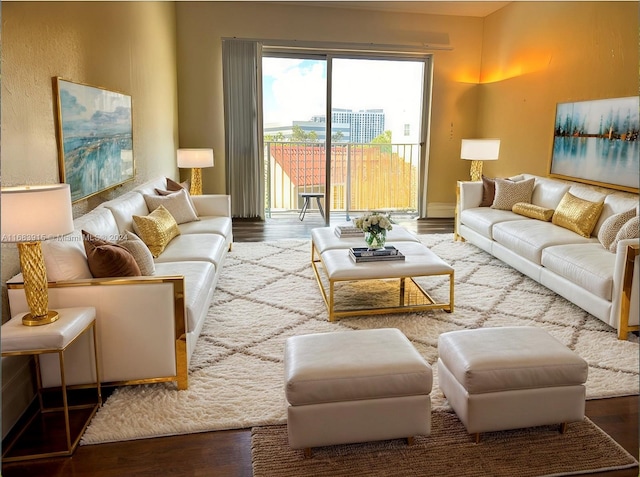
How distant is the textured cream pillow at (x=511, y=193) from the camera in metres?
5.21

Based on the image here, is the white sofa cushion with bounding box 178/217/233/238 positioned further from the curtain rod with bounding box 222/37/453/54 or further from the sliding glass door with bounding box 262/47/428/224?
the curtain rod with bounding box 222/37/453/54

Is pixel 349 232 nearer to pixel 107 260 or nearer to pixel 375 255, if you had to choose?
pixel 375 255

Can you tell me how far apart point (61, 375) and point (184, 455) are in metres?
0.63

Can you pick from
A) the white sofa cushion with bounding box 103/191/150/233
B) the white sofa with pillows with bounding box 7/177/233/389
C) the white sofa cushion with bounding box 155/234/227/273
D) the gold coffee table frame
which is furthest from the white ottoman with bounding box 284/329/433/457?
the white sofa cushion with bounding box 103/191/150/233

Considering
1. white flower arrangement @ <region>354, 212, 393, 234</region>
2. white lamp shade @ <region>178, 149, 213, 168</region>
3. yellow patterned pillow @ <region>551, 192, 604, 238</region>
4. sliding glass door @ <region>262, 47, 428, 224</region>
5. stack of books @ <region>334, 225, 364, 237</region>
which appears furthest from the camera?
sliding glass door @ <region>262, 47, 428, 224</region>

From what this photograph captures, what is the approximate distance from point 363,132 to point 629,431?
6.01m

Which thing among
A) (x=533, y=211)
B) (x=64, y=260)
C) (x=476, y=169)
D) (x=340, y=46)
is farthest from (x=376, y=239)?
(x=340, y=46)

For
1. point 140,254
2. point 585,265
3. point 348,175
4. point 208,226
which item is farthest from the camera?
point 348,175

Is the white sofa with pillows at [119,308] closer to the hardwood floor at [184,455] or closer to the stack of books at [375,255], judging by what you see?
the hardwood floor at [184,455]

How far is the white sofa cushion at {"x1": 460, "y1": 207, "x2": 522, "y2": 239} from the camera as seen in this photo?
4855 mm

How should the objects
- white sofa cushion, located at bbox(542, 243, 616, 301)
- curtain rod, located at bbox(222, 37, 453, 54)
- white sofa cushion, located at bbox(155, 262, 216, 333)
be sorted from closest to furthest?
1. white sofa cushion, located at bbox(155, 262, 216, 333)
2. white sofa cushion, located at bbox(542, 243, 616, 301)
3. curtain rod, located at bbox(222, 37, 453, 54)

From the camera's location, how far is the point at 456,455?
204 cm

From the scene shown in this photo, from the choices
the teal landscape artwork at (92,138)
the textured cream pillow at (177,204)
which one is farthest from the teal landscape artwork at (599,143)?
the teal landscape artwork at (92,138)

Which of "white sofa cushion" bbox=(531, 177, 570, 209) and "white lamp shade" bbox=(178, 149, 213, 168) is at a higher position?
"white lamp shade" bbox=(178, 149, 213, 168)
